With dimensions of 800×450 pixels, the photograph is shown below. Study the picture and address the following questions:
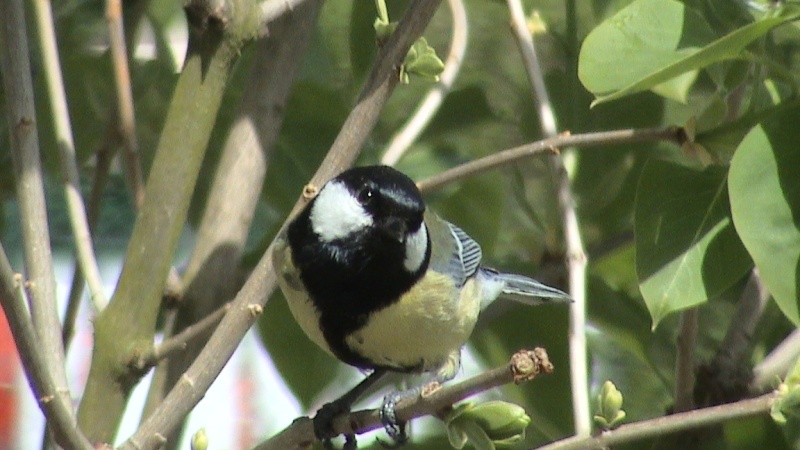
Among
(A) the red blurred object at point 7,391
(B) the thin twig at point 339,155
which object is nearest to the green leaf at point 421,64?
(B) the thin twig at point 339,155

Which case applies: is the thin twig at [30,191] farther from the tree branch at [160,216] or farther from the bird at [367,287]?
the bird at [367,287]

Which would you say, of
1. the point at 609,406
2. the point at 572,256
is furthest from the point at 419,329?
the point at 609,406

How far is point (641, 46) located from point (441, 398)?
0.38m

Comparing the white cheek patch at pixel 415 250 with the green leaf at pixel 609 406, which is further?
the white cheek patch at pixel 415 250

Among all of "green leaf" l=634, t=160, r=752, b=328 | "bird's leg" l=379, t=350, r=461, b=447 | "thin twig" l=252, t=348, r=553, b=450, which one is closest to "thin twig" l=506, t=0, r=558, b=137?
"green leaf" l=634, t=160, r=752, b=328

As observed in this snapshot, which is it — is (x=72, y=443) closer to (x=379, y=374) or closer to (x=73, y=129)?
(x=379, y=374)

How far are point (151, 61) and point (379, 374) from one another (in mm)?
409

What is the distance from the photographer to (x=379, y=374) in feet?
3.54

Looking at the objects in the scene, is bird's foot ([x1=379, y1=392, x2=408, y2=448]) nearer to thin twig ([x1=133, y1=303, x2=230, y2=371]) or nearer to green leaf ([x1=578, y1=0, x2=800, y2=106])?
thin twig ([x1=133, y1=303, x2=230, y2=371])

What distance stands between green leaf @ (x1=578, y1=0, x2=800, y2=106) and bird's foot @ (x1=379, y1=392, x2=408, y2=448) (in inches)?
11.1

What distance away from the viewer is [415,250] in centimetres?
102

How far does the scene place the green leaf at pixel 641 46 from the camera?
82cm

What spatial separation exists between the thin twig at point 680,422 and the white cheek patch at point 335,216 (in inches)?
16.3

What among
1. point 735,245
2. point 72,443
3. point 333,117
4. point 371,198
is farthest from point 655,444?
point 72,443
